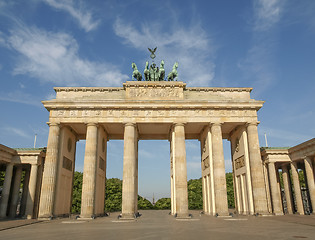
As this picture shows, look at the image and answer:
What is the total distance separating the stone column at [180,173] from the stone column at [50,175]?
51.2ft

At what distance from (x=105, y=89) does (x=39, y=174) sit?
16441 mm

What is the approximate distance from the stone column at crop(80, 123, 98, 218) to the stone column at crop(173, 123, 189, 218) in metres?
10.6

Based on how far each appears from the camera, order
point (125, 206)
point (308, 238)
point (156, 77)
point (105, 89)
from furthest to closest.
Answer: point (156, 77) → point (105, 89) → point (125, 206) → point (308, 238)

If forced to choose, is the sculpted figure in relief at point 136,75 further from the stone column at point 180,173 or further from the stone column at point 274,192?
the stone column at point 274,192

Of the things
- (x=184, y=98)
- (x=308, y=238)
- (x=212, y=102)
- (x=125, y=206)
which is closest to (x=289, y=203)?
(x=212, y=102)

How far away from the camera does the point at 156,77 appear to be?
131ft

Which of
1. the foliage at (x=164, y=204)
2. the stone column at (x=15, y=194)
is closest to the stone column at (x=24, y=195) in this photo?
the stone column at (x=15, y=194)

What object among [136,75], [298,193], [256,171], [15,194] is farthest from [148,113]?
[298,193]

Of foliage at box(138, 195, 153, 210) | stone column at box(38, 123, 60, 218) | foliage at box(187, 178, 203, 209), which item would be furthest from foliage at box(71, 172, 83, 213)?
stone column at box(38, 123, 60, 218)

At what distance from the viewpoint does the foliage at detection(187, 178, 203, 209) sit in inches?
3086

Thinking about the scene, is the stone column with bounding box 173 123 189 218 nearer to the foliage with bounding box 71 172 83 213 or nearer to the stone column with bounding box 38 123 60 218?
the stone column with bounding box 38 123 60 218

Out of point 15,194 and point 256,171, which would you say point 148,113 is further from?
point 15,194

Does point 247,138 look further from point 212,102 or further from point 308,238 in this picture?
point 308,238

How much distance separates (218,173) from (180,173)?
16.2 feet
